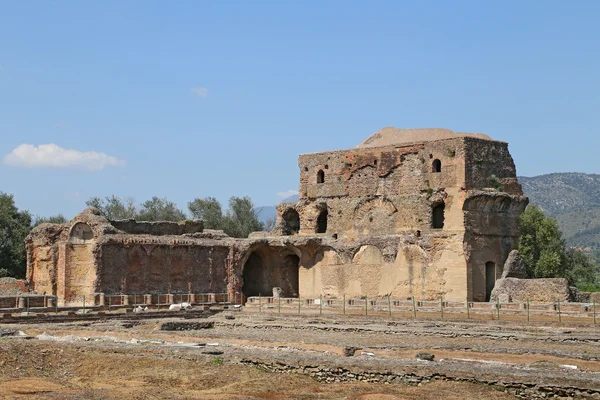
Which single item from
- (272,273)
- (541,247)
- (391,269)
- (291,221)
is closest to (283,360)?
(391,269)

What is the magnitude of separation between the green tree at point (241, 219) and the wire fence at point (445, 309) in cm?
2755

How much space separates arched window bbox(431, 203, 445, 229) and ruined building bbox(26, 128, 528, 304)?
0.20 feet

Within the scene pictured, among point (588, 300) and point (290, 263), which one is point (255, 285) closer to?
point (290, 263)

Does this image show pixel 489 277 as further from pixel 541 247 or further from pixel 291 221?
pixel 291 221

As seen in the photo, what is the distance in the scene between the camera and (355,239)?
49250 millimetres

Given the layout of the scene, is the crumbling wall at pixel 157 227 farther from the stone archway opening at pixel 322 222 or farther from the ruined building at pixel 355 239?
the stone archway opening at pixel 322 222

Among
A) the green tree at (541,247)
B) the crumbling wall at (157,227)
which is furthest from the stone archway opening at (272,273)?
the green tree at (541,247)

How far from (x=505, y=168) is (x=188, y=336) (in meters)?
23.4

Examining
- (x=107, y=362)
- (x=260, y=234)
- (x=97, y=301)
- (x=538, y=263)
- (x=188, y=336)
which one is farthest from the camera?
(x=260, y=234)

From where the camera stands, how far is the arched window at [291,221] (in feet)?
175

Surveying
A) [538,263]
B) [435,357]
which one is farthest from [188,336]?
[538,263]

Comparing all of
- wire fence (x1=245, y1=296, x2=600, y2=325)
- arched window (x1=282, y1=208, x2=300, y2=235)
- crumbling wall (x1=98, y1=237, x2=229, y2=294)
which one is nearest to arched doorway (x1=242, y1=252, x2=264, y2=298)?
arched window (x1=282, y1=208, x2=300, y2=235)

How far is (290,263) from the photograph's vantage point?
174 ft

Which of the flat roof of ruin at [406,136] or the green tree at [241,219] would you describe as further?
the green tree at [241,219]
